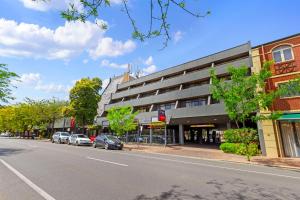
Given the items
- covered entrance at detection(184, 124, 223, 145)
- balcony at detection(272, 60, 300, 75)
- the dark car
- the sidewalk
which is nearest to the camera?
the sidewalk

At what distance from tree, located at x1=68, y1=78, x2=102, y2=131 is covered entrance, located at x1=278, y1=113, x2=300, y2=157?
30.9 metres

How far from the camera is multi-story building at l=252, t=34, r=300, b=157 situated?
709 inches

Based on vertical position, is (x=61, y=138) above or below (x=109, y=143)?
above

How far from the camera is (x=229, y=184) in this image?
7.80 metres

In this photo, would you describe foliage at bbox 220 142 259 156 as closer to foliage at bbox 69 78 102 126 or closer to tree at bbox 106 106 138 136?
tree at bbox 106 106 138 136

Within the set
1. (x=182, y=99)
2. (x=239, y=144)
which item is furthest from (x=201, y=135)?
(x=239, y=144)

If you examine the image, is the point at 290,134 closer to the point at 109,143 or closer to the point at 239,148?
the point at 239,148

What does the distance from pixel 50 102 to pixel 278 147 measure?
49816 mm

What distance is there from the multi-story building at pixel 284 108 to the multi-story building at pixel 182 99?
3372 millimetres

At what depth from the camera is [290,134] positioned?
60.0 feet

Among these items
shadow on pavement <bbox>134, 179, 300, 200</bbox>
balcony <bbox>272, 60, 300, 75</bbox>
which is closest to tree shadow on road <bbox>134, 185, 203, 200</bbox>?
shadow on pavement <bbox>134, 179, 300, 200</bbox>

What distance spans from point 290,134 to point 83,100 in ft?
106

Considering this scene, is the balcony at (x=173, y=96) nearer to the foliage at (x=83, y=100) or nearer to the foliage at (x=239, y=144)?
the foliage at (x=83, y=100)

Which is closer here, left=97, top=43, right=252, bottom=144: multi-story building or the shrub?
the shrub
